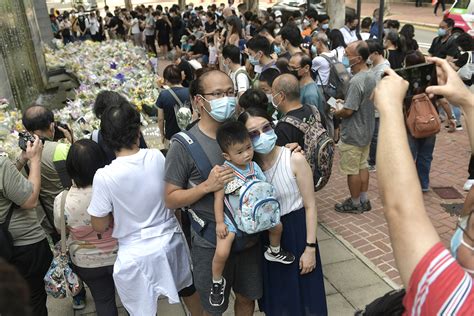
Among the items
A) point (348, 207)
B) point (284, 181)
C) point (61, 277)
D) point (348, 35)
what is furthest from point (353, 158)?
point (348, 35)

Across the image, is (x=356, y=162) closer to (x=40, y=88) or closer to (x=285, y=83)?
(x=285, y=83)

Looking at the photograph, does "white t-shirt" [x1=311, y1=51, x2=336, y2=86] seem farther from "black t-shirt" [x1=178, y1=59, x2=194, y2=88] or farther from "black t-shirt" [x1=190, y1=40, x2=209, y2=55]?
"black t-shirt" [x1=190, y1=40, x2=209, y2=55]

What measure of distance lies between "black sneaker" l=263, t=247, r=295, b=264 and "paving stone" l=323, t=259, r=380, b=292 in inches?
50.4

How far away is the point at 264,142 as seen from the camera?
2680 millimetres

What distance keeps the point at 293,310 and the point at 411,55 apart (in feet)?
10.7

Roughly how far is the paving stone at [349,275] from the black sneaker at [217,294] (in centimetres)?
152

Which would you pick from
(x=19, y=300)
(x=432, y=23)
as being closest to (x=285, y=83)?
(x=19, y=300)

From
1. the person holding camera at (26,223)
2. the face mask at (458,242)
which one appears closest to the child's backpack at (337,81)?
the person holding camera at (26,223)

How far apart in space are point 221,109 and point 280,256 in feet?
3.32

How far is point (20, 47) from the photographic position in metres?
7.97

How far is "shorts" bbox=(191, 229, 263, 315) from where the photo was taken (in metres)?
2.76

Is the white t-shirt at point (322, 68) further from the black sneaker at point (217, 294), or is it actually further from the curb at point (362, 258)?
the black sneaker at point (217, 294)

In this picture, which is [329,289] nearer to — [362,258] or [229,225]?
[362,258]

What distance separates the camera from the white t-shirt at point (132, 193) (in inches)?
104
